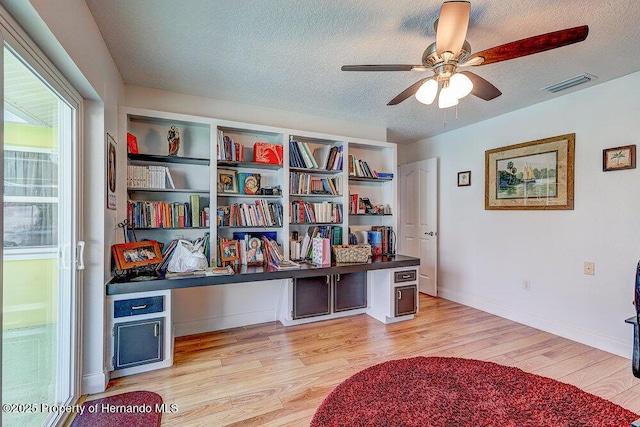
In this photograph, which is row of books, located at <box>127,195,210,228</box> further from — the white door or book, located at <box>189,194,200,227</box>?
the white door

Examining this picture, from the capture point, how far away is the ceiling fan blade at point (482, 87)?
179cm

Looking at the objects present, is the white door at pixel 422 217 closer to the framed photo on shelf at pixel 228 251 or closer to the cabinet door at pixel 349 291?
the cabinet door at pixel 349 291

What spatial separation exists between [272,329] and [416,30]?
110 inches

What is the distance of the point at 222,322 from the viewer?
2980 mm

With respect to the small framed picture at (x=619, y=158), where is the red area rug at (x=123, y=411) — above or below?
below

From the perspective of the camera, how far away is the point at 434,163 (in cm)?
418

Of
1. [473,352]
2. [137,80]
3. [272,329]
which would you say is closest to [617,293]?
[473,352]

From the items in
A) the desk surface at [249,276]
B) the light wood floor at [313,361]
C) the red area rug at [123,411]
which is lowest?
the light wood floor at [313,361]

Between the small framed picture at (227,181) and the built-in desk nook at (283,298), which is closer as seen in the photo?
the built-in desk nook at (283,298)

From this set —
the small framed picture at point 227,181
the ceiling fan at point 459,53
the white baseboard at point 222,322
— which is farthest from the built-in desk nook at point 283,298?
the ceiling fan at point 459,53

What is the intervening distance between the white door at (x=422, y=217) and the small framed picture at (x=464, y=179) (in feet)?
1.10

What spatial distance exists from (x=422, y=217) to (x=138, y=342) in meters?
3.74

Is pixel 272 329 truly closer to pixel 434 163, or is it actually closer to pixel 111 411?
pixel 111 411

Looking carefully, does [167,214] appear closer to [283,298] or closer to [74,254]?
[74,254]
